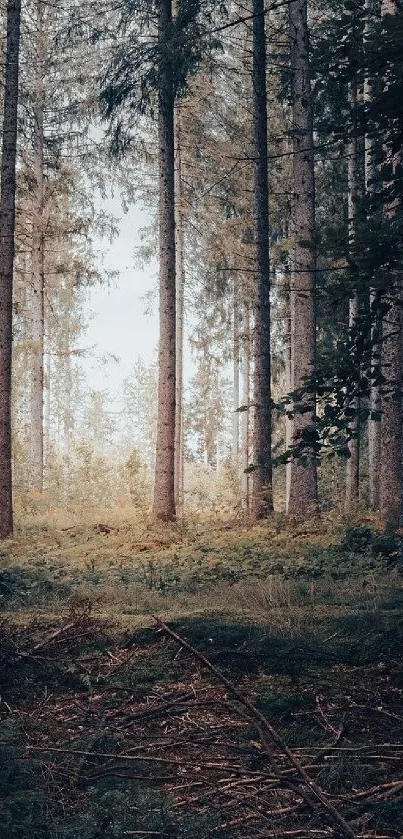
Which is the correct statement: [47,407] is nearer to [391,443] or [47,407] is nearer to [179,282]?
[179,282]

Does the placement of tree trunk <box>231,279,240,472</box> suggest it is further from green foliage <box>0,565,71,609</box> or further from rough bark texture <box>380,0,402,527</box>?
green foliage <box>0,565,71,609</box>

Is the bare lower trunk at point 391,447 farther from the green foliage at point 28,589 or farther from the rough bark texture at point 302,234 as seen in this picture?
the green foliage at point 28,589

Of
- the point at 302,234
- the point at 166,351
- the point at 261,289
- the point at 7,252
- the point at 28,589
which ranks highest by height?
the point at 302,234

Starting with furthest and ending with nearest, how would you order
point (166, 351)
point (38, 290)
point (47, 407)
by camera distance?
point (47, 407), point (38, 290), point (166, 351)

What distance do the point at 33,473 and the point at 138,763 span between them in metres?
19.7

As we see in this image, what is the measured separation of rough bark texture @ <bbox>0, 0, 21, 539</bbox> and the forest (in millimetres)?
50

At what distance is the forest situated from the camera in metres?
2.85

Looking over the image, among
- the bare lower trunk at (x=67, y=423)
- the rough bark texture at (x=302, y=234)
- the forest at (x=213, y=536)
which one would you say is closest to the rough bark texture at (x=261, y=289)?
the forest at (x=213, y=536)

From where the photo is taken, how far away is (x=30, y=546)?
12805mm

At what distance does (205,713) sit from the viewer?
12.0 ft

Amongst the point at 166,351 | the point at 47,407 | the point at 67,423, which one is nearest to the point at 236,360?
the point at 166,351

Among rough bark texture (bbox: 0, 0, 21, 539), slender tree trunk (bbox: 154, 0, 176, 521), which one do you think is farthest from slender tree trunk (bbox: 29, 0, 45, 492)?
rough bark texture (bbox: 0, 0, 21, 539)

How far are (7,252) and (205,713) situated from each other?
1134cm

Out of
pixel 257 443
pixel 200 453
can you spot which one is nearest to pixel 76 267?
pixel 257 443
